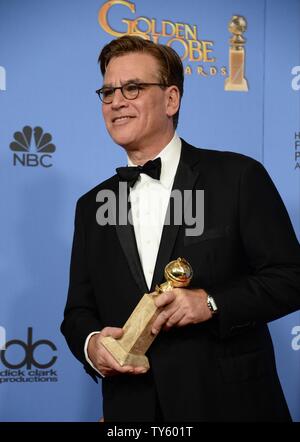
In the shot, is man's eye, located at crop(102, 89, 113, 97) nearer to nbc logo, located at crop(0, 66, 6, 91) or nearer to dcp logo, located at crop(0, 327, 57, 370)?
nbc logo, located at crop(0, 66, 6, 91)

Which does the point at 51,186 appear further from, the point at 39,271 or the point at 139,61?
the point at 139,61

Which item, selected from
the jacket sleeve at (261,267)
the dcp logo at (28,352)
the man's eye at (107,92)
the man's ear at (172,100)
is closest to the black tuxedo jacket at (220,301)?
the jacket sleeve at (261,267)

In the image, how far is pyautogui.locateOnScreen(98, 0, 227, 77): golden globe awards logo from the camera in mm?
2779

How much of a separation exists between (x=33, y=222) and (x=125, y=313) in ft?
4.04

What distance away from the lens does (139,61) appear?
172cm

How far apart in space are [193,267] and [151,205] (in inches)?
9.8

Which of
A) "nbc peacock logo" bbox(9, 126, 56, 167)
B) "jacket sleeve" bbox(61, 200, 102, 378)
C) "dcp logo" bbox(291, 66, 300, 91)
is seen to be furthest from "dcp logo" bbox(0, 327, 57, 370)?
"dcp logo" bbox(291, 66, 300, 91)

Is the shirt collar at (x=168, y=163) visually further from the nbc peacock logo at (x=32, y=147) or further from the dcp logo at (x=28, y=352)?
the dcp logo at (x=28, y=352)

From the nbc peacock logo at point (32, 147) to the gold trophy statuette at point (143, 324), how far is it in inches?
57.4

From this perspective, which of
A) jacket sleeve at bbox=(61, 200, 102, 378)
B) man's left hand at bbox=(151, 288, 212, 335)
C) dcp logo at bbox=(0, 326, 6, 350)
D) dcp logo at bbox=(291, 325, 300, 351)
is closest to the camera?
man's left hand at bbox=(151, 288, 212, 335)

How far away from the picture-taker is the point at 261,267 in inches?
59.3

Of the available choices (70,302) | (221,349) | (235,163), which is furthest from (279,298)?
(70,302)

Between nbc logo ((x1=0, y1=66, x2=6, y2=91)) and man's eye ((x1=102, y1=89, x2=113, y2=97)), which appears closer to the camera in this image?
man's eye ((x1=102, y1=89, x2=113, y2=97))

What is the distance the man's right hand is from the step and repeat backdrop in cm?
120
